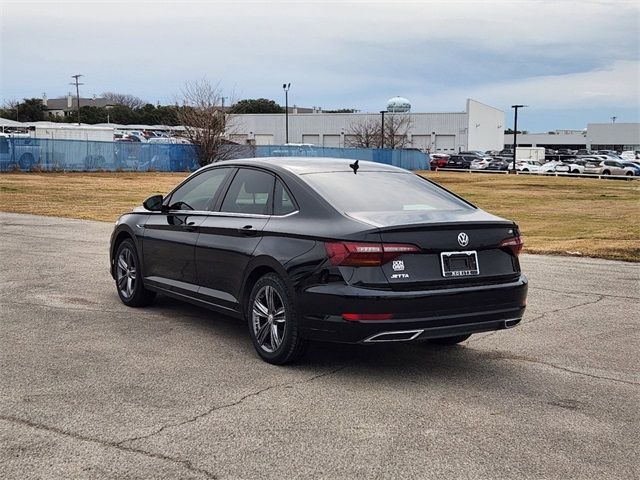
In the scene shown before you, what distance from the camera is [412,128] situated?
357 feet

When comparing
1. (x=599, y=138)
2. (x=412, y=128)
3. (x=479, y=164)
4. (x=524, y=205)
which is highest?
(x=412, y=128)

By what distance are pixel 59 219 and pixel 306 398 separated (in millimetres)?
15768

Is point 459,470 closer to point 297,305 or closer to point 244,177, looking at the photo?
point 297,305

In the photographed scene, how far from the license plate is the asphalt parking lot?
0.79 metres

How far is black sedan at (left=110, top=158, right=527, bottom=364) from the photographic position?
568 cm

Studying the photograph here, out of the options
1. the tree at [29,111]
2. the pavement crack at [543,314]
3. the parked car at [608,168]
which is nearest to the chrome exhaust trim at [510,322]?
the pavement crack at [543,314]

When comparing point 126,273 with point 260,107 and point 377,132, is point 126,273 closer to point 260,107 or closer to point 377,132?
point 377,132

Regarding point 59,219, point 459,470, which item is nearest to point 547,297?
point 459,470

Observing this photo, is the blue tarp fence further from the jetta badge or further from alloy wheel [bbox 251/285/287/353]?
the jetta badge

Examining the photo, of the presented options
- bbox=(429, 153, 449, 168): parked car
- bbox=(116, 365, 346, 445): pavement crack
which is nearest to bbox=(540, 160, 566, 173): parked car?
bbox=(429, 153, 449, 168): parked car

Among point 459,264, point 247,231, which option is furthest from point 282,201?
point 459,264

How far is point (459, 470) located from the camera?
421 centimetres

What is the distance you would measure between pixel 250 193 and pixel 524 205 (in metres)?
25.4

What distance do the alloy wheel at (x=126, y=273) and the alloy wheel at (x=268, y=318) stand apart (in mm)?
2433
